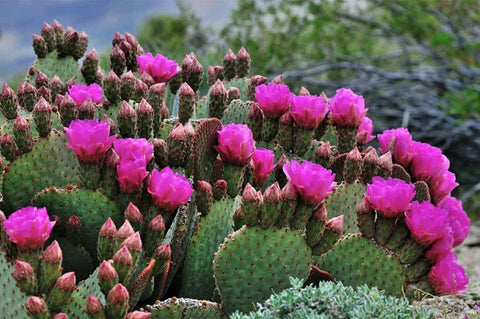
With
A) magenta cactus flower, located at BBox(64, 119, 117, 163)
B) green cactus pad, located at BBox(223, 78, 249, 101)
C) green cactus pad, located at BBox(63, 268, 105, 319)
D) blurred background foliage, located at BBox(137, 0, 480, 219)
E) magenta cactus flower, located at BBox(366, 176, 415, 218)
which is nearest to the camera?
green cactus pad, located at BBox(63, 268, 105, 319)

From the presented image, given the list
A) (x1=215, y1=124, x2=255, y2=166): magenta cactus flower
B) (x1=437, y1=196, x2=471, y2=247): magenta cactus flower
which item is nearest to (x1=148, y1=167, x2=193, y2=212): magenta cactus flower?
(x1=215, y1=124, x2=255, y2=166): magenta cactus flower

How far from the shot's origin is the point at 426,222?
83.2 inches

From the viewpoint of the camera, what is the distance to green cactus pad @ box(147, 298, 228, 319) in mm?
1919

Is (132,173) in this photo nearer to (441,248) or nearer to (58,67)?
(441,248)

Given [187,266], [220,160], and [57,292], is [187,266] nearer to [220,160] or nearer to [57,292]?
[220,160]

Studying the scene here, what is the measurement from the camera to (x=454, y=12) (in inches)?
298

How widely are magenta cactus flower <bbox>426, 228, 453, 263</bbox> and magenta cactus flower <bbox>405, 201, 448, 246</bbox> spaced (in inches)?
2.4

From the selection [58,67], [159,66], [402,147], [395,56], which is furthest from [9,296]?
[395,56]

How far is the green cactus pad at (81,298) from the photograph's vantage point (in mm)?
1841

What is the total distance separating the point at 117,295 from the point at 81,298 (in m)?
0.26

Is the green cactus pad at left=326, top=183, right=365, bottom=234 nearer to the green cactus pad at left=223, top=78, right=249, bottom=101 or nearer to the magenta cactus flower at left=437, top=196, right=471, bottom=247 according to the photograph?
the magenta cactus flower at left=437, top=196, right=471, bottom=247

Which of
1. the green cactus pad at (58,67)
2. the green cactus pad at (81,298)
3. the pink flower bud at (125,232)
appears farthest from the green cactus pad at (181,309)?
the green cactus pad at (58,67)

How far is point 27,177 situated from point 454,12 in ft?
21.2

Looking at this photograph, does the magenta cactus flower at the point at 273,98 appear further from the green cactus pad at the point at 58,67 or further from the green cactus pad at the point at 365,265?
the green cactus pad at the point at 58,67
